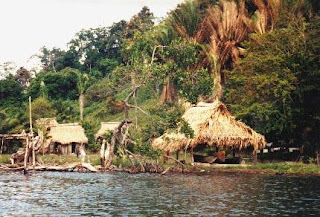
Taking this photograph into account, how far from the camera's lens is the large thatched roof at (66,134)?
5816 centimetres

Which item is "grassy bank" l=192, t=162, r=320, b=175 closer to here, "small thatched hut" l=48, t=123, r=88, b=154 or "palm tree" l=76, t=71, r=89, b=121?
"small thatched hut" l=48, t=123, r=88, b=154

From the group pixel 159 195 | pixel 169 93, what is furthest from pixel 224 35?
pixel 159 195

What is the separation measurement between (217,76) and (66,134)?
1501 cm

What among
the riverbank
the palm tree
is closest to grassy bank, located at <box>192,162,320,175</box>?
the riverbank

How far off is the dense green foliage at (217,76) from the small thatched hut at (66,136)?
1361 millimetres

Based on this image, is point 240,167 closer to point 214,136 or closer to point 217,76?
point 214,136

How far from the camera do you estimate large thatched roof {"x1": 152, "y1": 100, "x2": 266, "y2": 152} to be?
41875mm

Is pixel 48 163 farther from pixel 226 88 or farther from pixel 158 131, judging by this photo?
pixel 226 88

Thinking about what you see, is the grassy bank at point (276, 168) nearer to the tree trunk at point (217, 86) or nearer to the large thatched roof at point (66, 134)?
the tree trunk at point (217, 86)

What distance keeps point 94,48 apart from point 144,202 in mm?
72977

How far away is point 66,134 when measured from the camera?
191 ft

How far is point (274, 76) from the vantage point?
140 feet

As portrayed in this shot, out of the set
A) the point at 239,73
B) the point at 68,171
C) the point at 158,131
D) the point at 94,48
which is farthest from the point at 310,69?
the point at 94,48

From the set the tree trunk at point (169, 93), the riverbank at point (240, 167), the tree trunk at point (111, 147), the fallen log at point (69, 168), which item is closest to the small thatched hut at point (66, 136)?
the tree trunk at point (169, 93)
